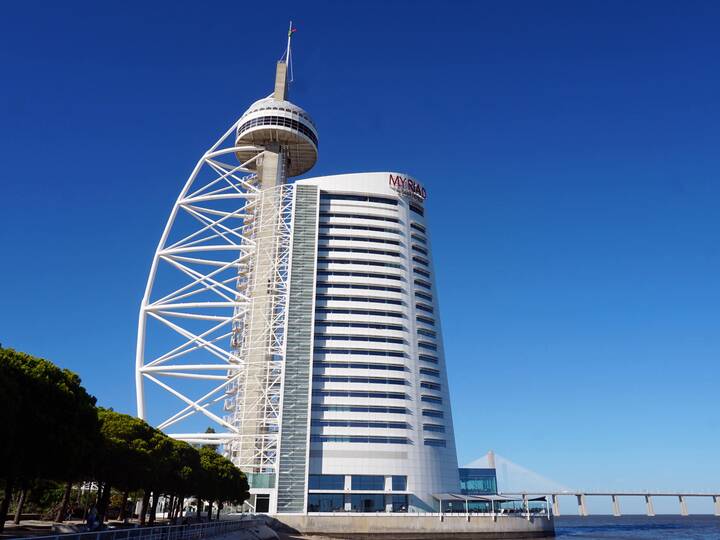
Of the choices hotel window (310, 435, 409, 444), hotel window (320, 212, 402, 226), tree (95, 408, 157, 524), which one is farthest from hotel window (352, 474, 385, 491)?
tree (95, 408, 157, 524)

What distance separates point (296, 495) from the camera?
294 ft

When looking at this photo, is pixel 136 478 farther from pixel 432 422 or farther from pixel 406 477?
pixel 432 422

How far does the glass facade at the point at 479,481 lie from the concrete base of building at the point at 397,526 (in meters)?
21.0

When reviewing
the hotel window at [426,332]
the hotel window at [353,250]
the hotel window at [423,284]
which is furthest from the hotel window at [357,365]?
the hotel window at [353,250]

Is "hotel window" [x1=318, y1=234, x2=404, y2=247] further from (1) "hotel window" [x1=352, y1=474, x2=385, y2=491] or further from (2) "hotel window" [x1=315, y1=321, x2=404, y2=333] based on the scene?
(1) "hotel window" [x1=352, y1=474, x2=385, y2=491]

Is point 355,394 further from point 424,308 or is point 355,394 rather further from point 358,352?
point 424,308

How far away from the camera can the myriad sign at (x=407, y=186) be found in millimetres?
118812

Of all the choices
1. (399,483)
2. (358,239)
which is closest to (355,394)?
(399,483)

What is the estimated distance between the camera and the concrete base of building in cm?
8494

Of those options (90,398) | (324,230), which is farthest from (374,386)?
(90,398)

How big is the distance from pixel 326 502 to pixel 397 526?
12.4 meters

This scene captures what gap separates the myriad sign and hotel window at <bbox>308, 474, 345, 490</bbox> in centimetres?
5550

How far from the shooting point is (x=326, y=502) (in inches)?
3629

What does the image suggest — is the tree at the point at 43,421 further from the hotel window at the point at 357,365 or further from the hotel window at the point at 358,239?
the hotel window at the point at 358,239
